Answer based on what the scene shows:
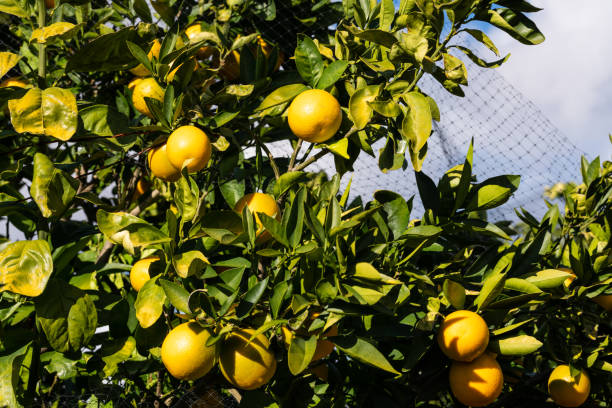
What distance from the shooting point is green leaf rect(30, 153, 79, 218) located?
840 mm

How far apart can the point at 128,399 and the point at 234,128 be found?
2.11ft

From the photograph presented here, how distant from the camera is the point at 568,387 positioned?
1153mm

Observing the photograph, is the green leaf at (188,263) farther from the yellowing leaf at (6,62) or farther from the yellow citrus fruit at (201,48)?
the yellow citrus fruit at (201,48)

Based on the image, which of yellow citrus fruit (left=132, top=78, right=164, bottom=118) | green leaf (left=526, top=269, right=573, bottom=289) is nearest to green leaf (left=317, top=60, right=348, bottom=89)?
yellow citrus fruit (left=132, top=78, right=164, bottom=118)

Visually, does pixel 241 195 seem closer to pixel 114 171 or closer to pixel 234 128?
pixel 234 128

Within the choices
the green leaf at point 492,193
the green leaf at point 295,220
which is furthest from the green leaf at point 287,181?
the green leaf at point 492,193

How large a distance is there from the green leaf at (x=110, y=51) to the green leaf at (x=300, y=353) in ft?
1.94

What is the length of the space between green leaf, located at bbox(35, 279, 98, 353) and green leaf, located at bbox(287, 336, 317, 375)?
0.34 m

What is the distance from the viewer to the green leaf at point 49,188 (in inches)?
33.1

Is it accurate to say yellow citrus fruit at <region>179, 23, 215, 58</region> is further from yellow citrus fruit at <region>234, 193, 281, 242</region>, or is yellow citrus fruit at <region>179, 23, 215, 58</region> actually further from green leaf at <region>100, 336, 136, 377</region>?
green leaf at <region>100, 336, 136, 377</region>

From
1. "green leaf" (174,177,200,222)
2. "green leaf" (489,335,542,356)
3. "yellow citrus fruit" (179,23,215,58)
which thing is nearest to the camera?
"green leaf" (174,177,200,222)

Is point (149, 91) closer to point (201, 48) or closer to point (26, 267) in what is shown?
point (201, 48)

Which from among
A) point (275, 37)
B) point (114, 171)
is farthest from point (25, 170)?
point (275, 37)

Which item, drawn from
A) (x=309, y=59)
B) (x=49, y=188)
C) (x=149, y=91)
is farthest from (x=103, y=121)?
(x=309, y=59)
